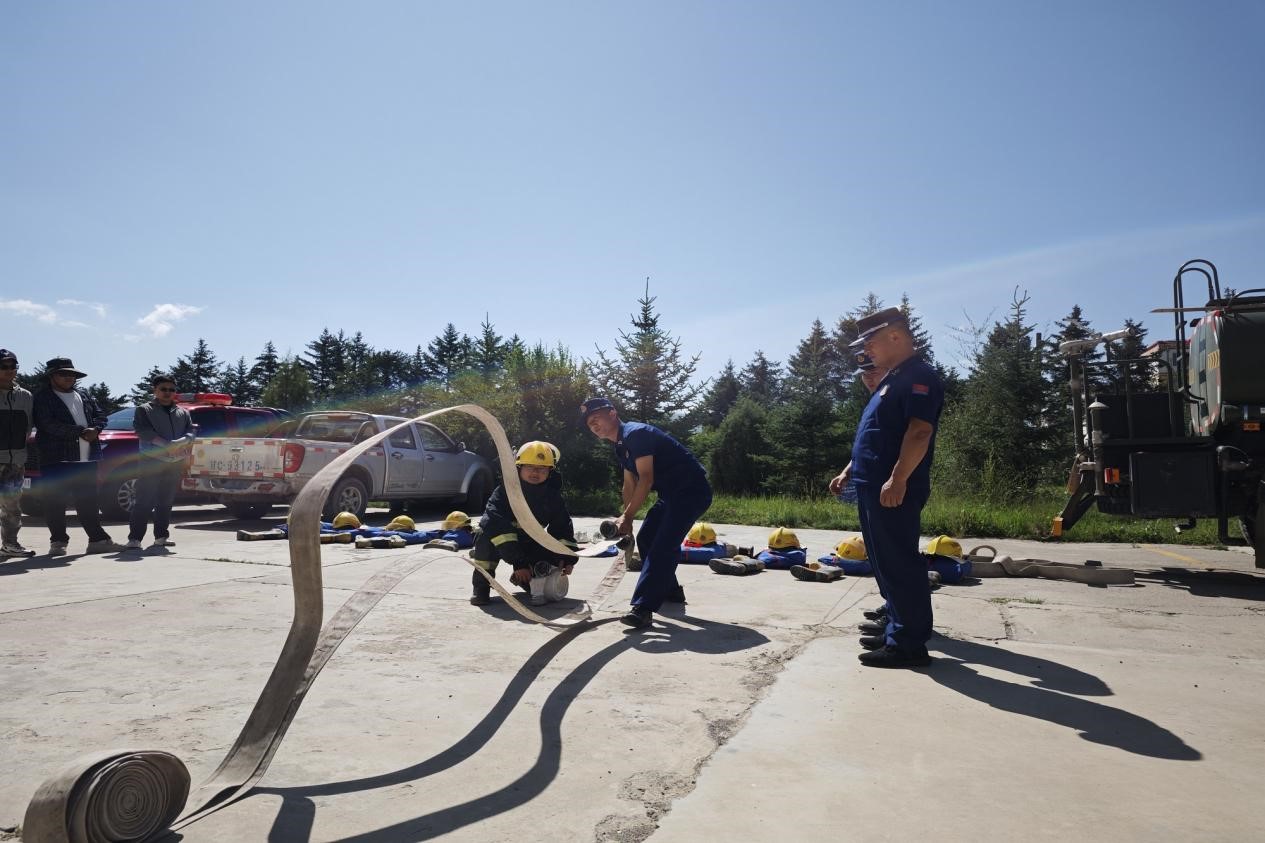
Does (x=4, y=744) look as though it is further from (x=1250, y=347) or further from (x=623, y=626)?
(x=1250, y=347)

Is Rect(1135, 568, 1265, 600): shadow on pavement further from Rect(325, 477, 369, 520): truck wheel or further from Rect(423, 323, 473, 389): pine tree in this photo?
Rect(423, 323, 473, 389): pine tree

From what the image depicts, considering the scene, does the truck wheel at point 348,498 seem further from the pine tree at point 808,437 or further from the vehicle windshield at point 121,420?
the pine tree at point 808,437

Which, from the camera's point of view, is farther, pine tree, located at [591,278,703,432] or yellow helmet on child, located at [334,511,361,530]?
pine tree, located at [591,278,703,432]

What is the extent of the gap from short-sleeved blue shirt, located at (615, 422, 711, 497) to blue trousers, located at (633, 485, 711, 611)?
6cm

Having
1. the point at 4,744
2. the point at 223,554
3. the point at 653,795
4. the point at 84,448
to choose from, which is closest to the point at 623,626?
the point at 653,795

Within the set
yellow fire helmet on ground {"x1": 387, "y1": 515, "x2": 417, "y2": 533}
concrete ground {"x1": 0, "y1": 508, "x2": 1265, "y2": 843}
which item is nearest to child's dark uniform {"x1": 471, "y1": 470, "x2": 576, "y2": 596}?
concrete ground {"x1": 0, "y1": 508, "x2": 1265, "y2": 843}

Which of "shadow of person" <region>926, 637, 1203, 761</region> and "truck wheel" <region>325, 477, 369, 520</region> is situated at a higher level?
"truck wheel" <region>325, 477, 369, 520</region>

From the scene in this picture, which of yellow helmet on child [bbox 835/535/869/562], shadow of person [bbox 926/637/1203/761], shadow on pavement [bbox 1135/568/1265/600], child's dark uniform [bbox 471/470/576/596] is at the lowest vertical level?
shadow on pavement [bbox 1135/568/1265/600]

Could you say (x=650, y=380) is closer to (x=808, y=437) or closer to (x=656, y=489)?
(x=808, y=437)

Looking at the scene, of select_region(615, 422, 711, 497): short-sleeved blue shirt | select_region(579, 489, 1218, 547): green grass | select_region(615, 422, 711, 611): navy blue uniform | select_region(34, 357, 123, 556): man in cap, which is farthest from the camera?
select_region(579, 489, 1218, 547): green grass

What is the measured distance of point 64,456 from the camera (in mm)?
7969

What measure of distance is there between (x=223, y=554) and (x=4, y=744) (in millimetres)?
5410

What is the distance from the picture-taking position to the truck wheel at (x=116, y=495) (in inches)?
428

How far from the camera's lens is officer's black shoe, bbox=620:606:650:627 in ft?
15.7
